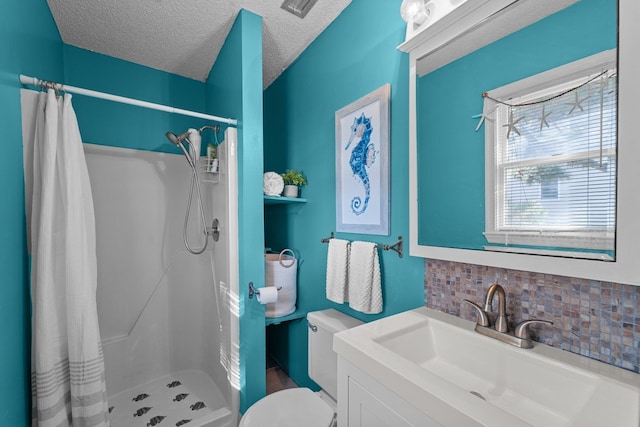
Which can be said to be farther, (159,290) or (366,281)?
(159,290)

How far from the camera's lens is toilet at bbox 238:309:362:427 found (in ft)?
3.97

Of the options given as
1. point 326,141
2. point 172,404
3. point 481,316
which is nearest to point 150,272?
point 172,404

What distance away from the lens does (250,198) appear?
1.56 meters

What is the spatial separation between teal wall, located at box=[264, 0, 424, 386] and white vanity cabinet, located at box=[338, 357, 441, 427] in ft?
1.65

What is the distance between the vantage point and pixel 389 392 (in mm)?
719

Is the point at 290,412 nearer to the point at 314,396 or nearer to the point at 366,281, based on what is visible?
the point at 314,396

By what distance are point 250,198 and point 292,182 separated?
0.44m

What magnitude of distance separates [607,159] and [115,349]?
280cm

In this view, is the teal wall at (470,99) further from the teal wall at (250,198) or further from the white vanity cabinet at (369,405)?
the teal wall at (250,198)

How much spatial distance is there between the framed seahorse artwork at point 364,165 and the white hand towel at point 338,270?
0.38ft

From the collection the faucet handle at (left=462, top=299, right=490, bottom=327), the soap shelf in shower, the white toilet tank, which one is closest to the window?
Answer: the faucet handle at (left=462, top=299, right=490, bottom=327)

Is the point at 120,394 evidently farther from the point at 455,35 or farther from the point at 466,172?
the point at 455,35

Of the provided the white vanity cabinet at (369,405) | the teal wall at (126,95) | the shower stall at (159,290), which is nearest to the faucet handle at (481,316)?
the white vanity cabinet at (369,405)

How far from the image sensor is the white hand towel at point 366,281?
1.31 meters
